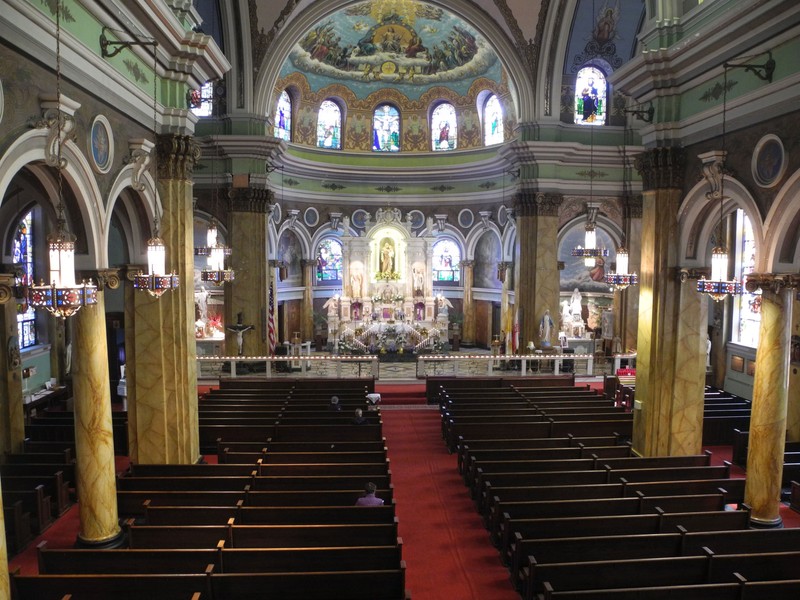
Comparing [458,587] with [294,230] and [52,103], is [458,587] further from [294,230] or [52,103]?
[294,230]

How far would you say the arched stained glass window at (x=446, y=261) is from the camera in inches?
1192

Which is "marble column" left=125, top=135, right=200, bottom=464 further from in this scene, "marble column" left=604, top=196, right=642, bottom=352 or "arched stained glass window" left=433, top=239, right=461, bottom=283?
"arched stained glass window" left=433, top=239, right=461, bottom=283

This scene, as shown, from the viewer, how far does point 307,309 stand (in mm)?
28812

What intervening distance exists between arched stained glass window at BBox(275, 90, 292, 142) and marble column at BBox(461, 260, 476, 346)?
10427 millimetres

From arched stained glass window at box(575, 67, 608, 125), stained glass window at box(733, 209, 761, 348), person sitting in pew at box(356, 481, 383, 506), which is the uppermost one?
arched stained glass window at box(575, 67, 608, 125)

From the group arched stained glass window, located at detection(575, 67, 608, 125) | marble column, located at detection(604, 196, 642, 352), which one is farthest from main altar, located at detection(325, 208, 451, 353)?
arched stained glass window, located at detection(575, 67, 608, 125)

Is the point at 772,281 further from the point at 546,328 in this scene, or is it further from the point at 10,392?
the point at 10,392

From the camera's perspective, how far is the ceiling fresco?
25562mm

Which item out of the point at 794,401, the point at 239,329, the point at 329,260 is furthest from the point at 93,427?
the point at 329,260

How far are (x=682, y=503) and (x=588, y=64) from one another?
702 inches

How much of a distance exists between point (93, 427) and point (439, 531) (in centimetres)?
543

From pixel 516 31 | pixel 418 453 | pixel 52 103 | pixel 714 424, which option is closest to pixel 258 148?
pixel 516 31

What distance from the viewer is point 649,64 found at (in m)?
11.3

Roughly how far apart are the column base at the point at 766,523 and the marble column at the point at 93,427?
972cm
